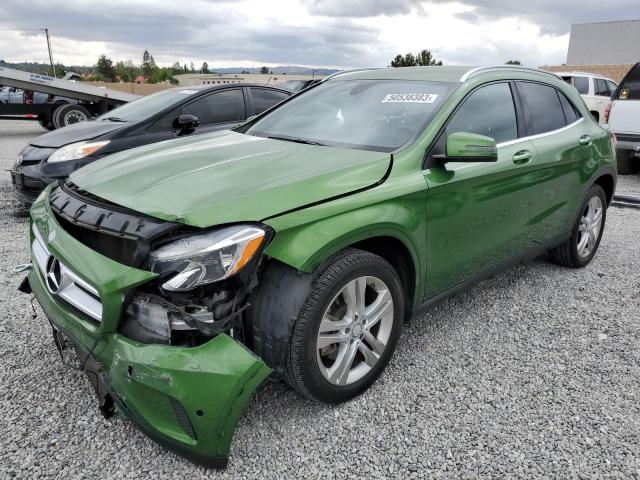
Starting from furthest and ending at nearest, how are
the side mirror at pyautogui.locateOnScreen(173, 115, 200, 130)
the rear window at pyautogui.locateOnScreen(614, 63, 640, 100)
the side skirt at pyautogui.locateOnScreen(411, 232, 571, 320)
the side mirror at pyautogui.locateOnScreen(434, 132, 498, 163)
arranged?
the rear window at pyautogui.locateOnScreen(614, 63, 640, 100) → the side mirror at pyautogui.locateOnScreen(173, 115, 200, 130) → the side skirt at pyautogui.locateOnScreen(411, 232, 571, 320) → the side mirror at pyautogui.locateOnScreen(434, 132, 498, 163)

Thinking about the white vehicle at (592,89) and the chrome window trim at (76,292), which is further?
the white vehicle at (592,89)

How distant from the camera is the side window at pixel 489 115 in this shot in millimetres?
2951

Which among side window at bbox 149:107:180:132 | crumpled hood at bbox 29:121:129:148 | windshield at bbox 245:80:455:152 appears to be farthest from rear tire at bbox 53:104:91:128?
windshield at bbox 245:80:455:152

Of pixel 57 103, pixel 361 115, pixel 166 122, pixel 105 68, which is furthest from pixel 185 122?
pixel 105 68

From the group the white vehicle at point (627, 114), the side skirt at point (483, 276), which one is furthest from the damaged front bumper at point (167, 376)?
the white vehicle at point (627, 114)

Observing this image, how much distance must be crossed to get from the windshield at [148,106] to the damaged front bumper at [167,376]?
4265mm

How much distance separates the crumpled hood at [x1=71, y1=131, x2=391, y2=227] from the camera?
6.68ft

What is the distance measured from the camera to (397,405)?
99.4 inches

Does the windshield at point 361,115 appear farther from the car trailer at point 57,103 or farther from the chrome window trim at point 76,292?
the car trailer at point 57,103

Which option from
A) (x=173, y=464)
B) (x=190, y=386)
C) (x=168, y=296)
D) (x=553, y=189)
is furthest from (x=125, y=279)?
(x=553, y=189)

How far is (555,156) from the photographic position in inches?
143

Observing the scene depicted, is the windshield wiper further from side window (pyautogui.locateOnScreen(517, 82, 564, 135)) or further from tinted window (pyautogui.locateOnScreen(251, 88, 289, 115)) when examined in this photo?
tinted window (pyautogui.locateOnScreen(251, 88, 289, 115))

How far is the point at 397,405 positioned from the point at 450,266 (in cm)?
84

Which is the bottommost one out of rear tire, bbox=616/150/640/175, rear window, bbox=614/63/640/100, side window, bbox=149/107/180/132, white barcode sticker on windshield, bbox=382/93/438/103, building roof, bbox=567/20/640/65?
rear tire, bbox=616/150/640/175
